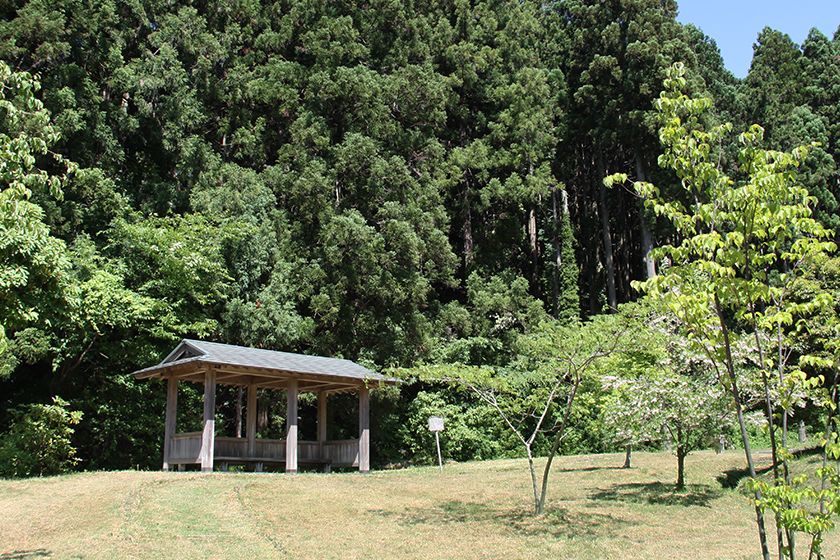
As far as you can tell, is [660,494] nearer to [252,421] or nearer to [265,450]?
[265,450]

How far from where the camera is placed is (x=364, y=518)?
37.3ft

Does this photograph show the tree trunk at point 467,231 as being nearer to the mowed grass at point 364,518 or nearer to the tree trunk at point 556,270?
the tree trunk at point 556,270

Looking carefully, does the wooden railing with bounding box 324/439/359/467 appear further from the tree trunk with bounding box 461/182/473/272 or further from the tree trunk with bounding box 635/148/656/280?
the tree trunk with bounding box 635/148/656/280

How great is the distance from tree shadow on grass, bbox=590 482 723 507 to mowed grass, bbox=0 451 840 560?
0.04m

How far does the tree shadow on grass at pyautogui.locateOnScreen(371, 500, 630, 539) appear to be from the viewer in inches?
413

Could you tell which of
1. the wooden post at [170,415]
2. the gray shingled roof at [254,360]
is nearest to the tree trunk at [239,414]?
the gray shingled roof at [254,360]

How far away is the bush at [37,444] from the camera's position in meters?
A: 16.5

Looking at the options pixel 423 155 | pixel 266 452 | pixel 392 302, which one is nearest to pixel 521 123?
pixel 423 155

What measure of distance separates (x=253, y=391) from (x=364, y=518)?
8318mm

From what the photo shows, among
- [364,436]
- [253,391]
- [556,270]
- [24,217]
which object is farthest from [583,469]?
[556,270]

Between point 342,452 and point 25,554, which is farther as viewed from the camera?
point 342,452

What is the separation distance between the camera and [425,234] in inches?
1061

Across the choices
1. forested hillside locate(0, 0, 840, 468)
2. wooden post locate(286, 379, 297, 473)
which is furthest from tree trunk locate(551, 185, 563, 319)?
wooden post locate(286, 379, 297, 473)

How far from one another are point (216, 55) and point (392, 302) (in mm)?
11892
